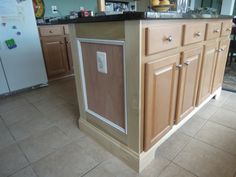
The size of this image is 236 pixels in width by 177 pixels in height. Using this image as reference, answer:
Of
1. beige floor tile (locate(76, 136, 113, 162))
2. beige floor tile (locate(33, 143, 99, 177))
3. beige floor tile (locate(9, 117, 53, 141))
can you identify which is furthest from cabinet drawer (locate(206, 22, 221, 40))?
beige floor tile (locate(9, 117, 53, 141))

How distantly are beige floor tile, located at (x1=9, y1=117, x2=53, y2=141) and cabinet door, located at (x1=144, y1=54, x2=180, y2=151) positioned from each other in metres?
1.05

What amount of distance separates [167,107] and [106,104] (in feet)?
1.35

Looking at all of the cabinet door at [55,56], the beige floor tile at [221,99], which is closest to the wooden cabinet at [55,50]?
the cabinet door at [55,56]

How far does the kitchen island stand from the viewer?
35.0 inches

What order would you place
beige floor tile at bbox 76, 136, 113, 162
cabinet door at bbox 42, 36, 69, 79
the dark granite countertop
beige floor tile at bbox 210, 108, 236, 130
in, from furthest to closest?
cabinet door at bbox 42, 36, 69, 79
beige floor tile at bbox 210, 108, 236, 130
beige floor tile at bbox 76, 136, 113, 162
the dark granite countertop

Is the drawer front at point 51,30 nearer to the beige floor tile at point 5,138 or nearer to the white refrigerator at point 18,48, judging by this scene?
the white refrigerator at point 18,48

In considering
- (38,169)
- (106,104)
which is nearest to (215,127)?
(106,104)

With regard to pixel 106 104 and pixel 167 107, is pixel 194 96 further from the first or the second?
pixel 106 104

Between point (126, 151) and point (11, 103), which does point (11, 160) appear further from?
point (11, 103)

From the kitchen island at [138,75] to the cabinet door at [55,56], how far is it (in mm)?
1622

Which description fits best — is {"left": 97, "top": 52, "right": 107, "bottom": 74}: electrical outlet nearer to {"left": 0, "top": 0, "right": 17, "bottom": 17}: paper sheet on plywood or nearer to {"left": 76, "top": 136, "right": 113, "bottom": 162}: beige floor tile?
{"left": 76, "top": 136, "right": 113, "bottom": 162}: beige floor tile

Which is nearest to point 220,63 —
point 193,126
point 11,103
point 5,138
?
point 193,126

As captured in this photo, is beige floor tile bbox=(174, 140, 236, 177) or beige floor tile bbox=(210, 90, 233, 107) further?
beige floor tile bbox=(210, 90, 233, 107)

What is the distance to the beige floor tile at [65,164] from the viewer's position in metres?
1.12
